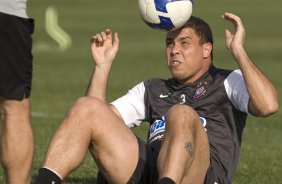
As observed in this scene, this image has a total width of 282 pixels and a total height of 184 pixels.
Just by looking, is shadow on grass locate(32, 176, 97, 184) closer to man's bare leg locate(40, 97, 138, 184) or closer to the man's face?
the man's face

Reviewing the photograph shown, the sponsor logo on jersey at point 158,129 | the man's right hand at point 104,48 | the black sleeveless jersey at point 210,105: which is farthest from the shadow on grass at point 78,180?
the sponsor logo on jersey at point 158,129

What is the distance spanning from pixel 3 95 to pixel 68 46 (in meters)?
25.1

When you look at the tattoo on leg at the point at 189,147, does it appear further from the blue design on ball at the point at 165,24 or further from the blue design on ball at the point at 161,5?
the blue design on ball at the point at 161,5

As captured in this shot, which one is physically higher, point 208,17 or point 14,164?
point 14,164

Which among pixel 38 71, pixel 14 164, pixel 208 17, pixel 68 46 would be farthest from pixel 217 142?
pixel 208 17

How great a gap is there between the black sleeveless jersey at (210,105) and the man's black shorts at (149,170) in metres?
0.14

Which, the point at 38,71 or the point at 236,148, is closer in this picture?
the point at 236,148

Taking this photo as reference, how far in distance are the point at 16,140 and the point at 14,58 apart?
605mm

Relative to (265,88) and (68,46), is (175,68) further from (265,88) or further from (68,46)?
(68,46)

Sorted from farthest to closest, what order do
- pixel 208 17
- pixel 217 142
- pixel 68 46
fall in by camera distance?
pixel 208 17 < pixel 68 46 < pixel 217 142

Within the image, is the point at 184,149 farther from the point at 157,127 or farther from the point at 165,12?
the point at 165,12

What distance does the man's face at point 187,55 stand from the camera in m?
8.16

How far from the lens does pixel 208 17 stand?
4122 centimetres

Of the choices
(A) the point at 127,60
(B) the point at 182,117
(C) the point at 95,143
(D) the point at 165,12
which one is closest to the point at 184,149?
(B) the point at 182,117
